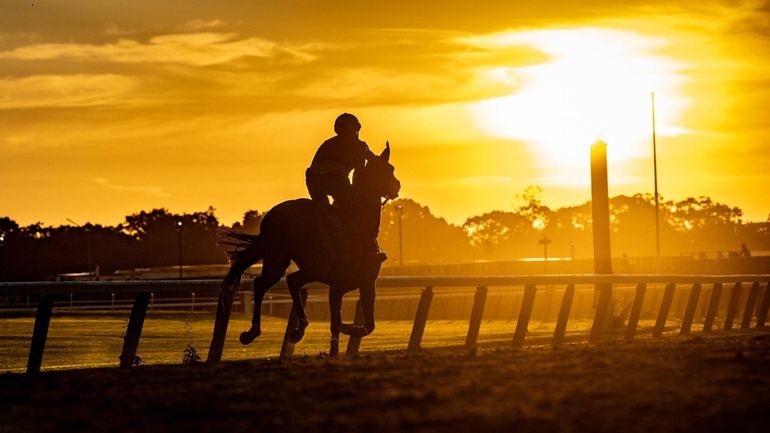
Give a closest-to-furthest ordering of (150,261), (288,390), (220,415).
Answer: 1. (220,415)
2. (288,390)
3. (150,261)

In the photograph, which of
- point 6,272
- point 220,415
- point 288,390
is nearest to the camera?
A: point 220,415

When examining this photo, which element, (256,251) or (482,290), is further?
(482,290)

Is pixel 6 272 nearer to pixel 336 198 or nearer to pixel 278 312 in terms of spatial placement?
pixel 278 312

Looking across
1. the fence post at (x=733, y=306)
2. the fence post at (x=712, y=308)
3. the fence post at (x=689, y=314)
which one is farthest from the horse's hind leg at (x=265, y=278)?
the fence post at (x=733, y=306)

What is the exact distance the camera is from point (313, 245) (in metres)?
14.6

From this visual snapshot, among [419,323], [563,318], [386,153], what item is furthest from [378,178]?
[563,318]

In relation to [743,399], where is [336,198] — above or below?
above

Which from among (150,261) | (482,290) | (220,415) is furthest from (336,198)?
(150,261)

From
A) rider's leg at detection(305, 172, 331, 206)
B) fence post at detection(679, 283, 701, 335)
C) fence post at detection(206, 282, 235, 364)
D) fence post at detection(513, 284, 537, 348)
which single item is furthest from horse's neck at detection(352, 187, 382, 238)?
fence post at detection(679, 283, 701, 335)

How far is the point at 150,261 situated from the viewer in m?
157

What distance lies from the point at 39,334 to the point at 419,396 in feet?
19.6

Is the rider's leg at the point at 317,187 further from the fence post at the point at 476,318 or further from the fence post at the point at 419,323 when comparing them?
the fence post at the point at 476,318

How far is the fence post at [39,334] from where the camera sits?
13906 mm

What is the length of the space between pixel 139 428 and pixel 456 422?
5.55ft
